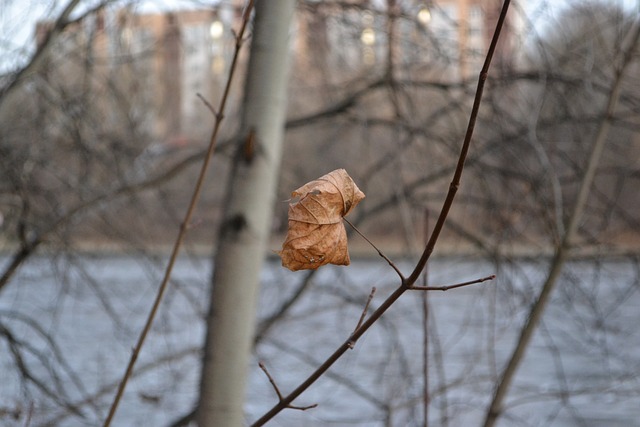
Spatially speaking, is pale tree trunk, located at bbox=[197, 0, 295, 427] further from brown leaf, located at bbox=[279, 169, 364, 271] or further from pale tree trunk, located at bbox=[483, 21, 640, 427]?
pale tree trunk, located at bbox=[483, 21, 640, 427]

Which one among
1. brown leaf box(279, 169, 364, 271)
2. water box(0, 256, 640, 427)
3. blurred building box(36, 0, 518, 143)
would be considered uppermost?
blurred building box(36, 0, 518, 143)

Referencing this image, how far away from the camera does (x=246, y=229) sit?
74.4 inches

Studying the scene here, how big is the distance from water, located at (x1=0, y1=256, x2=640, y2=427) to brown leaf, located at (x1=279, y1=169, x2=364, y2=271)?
3.42 ft

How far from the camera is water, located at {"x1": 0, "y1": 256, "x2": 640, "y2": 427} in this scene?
4.11 m

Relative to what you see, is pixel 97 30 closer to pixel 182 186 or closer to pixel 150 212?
pixel 150 212

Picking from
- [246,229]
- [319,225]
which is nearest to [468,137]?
[319,225]

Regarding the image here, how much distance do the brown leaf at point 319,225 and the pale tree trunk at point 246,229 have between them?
2.99ft

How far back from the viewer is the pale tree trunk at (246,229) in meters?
1.80

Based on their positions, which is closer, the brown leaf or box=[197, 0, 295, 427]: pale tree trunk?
the brown leaf

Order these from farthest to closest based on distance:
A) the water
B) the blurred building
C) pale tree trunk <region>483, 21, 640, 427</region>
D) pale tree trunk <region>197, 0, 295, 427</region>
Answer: the blurred building < the water < pale tree trunk <region>483, 21, 640, 427</region> < pale tree trunk <region>197, 0, 295, 427</region>

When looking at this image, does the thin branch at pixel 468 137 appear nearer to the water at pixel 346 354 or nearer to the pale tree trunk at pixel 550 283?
the water at pixel 346 354

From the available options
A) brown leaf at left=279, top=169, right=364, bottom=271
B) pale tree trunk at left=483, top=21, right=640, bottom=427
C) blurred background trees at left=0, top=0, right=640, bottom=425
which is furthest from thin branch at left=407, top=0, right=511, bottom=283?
blurred background trees at left=0, top=0, right=640, bottom=425

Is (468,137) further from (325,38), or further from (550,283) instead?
(325,38)

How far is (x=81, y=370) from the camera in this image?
1005cm
